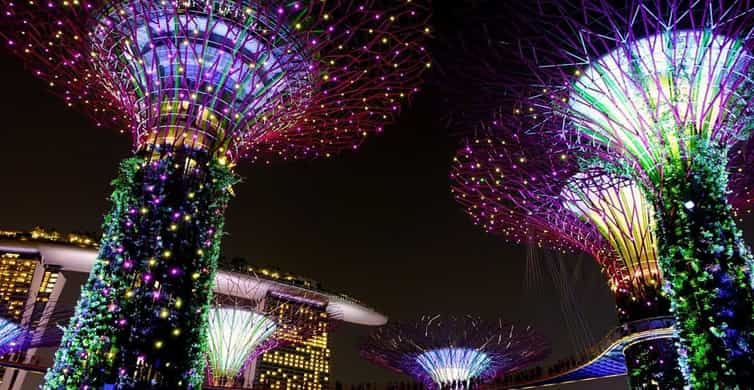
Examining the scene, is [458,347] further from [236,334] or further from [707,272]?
[707,272]

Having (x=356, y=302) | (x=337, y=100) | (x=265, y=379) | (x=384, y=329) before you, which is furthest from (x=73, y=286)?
(x=337, y=100)

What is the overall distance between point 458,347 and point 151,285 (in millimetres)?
22513

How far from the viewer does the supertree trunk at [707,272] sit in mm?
9570

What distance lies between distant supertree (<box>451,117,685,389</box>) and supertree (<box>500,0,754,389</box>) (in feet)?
7.52

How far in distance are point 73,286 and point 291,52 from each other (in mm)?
51280

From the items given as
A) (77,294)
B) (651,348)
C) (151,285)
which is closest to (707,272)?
(651,348)

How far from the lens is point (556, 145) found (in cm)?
1647

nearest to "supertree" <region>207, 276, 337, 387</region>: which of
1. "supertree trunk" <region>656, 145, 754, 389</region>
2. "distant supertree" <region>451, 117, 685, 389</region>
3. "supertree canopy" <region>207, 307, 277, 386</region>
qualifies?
"supertree canopy" <region>207, 307, 277, 386</region>

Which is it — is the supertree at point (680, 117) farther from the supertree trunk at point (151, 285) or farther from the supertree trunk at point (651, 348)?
the supertree trunk at point (151, 285)

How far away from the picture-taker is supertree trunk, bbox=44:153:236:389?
31.8 feet

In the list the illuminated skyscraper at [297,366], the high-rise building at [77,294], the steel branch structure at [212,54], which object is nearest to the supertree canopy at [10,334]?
the high-rise building at [77,294]

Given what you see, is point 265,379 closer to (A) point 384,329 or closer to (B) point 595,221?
(A) point 384,329

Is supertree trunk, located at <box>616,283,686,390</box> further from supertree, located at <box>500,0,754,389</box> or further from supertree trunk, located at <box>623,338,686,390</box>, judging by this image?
supertree, located at <box>500,0,754,389</box>


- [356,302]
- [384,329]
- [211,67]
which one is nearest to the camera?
[211,67]
